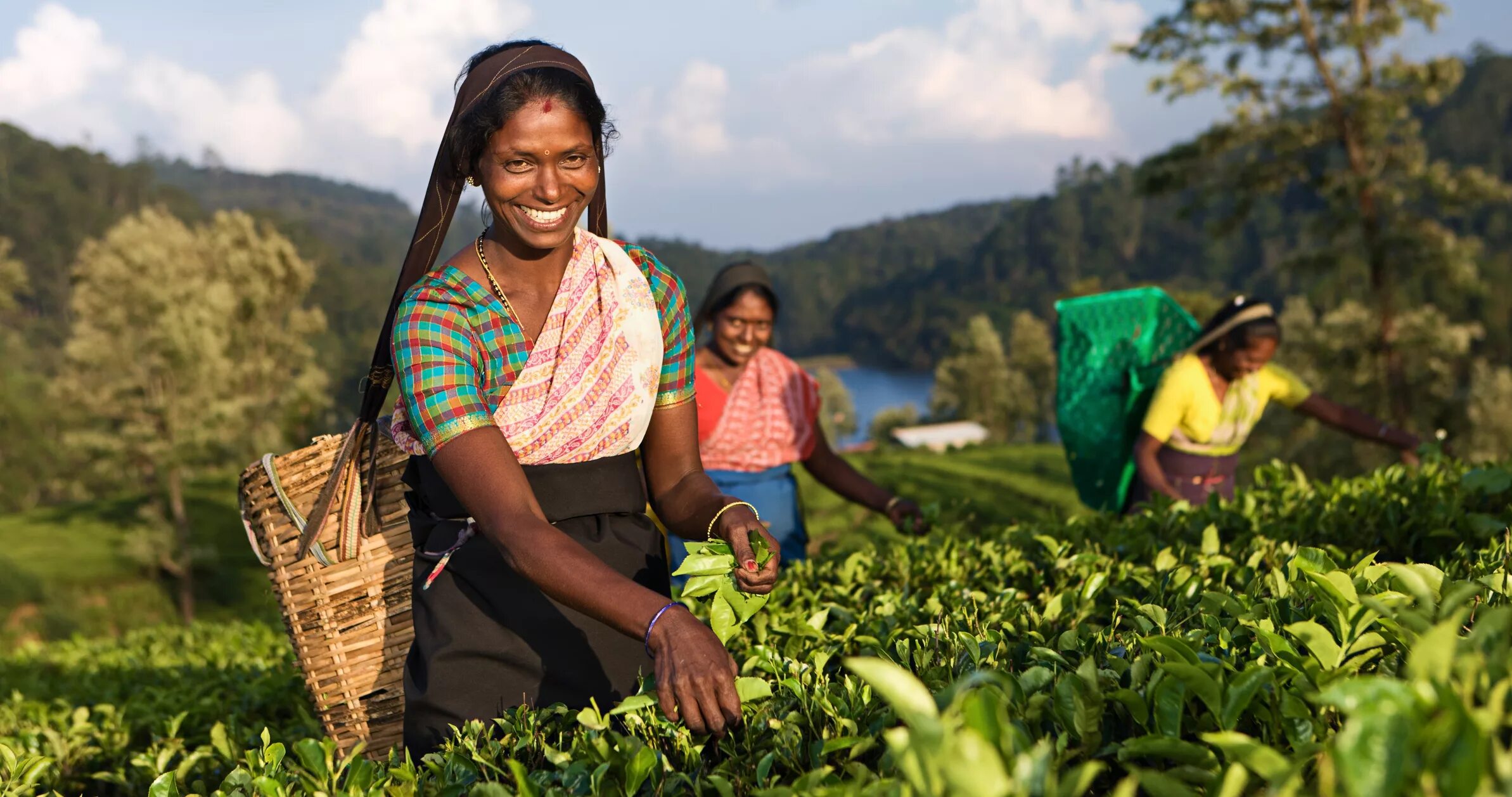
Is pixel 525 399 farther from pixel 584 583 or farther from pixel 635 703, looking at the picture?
pixel 635 703

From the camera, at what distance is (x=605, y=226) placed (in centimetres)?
268

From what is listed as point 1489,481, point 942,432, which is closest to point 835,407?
point 942,432

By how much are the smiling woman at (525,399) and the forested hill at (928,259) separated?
4802 cm

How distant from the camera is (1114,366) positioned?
5.93 m

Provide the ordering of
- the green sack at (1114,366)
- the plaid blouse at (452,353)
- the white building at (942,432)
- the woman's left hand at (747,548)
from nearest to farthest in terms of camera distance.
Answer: the woman's left hand at (747,548), the plaid blouse at (452,353), the green sack at (1114,366), the white building at (942,432)

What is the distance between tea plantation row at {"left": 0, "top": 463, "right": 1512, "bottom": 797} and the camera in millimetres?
1011

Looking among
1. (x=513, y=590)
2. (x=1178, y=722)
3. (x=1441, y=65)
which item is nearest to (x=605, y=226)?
(x=513, y=590)

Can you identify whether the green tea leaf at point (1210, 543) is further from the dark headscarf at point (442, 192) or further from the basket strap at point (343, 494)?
the basket strap at point (343, 494)

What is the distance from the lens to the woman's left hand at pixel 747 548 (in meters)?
2.01

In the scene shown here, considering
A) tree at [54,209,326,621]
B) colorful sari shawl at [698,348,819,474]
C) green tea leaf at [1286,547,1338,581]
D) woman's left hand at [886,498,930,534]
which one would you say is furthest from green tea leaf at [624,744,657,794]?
tree at [54,209,326,621]

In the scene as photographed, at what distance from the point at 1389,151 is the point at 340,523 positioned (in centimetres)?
1773

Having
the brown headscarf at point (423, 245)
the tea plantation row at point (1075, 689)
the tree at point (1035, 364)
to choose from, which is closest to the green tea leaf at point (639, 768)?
the tea plantation row at point (1075, 689)

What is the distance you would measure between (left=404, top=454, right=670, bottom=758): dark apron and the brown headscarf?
227 mm

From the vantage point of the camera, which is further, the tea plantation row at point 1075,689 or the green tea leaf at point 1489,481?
the green tea leaf at point 1489,481
